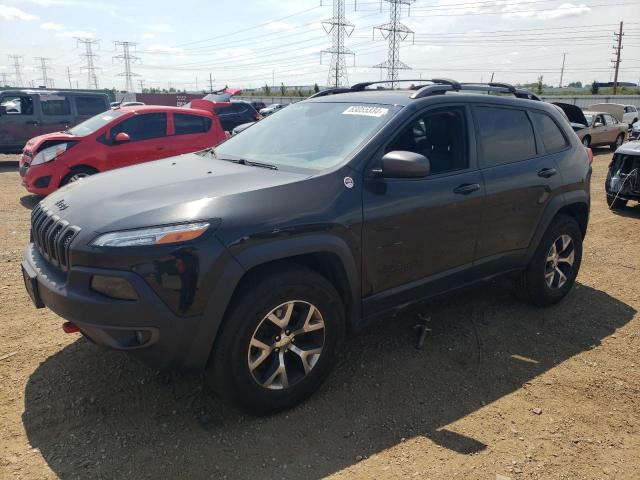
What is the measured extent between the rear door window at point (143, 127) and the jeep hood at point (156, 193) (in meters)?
5.67

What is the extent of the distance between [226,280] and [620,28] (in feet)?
256

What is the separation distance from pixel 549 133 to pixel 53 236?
3.80m

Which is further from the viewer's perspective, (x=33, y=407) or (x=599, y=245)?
(x=599, y=245)

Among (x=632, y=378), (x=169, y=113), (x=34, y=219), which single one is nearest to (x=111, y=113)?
(x=169, y=113)

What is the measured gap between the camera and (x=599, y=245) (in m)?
6.42

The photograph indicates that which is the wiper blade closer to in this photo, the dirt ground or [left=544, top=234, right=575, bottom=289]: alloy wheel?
the dirt ground

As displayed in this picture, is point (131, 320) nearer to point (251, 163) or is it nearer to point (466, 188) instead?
point (251, 163)

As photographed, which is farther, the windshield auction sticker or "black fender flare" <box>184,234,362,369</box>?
the windshield auction sticker

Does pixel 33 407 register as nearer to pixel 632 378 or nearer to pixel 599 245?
pixel 632 378

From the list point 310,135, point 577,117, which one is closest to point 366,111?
point 310,135

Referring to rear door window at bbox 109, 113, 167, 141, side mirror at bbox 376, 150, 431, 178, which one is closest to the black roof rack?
side mirror at bbox 376, 150, 431, 178

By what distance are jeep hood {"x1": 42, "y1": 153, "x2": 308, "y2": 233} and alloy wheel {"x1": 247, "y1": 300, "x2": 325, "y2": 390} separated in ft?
2.15

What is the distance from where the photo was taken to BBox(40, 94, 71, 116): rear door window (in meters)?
13.3

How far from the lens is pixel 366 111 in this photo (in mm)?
3449
